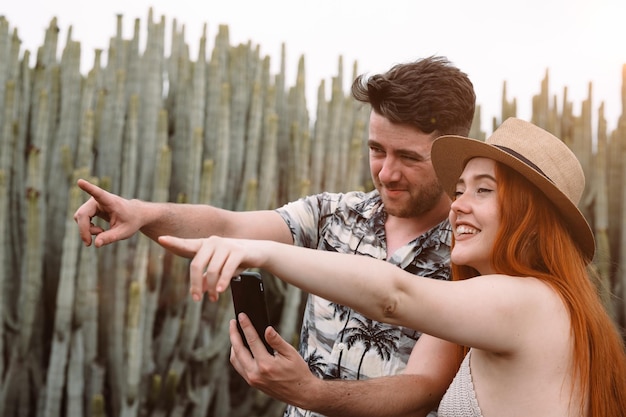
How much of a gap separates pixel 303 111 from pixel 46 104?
176cm

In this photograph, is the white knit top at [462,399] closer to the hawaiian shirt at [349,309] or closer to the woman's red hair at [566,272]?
the woman's red hair at [566,272]

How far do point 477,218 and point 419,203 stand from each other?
665mm

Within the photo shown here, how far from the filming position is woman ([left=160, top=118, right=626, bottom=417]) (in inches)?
59.8

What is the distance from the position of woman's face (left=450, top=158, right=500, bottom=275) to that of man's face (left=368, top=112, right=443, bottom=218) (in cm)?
57

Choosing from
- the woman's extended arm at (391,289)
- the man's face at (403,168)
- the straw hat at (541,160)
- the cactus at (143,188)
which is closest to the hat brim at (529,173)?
the straw hat at (541,160)

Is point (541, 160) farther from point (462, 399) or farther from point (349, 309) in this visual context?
point (349, 309)

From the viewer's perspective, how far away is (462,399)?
188 cm

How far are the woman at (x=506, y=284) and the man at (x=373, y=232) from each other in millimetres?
296

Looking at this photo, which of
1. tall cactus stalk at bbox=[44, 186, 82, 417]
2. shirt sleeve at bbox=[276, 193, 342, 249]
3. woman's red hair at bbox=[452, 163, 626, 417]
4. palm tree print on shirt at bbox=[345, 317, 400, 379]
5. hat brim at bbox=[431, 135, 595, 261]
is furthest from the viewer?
tall cactus stalk at bbox=[44, 186, 82, 417]

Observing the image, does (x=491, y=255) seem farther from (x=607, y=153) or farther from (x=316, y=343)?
(x=607, y=153)

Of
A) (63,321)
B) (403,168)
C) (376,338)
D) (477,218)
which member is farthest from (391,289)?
(63,321)

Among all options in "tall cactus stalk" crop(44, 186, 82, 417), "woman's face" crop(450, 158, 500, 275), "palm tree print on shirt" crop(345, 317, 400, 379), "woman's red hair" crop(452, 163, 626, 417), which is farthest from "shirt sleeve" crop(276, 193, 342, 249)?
"tall cactus stalk" crop(44, 186, 82, 417)

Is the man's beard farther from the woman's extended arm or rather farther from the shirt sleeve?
the woman's extended arm

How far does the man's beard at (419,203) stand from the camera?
2.55 m
